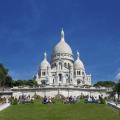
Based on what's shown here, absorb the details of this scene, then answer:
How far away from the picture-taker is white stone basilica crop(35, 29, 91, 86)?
157 m

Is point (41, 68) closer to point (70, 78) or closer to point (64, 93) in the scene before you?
point (70, 78)

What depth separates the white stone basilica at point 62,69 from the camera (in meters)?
157

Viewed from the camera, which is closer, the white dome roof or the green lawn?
the green lawn

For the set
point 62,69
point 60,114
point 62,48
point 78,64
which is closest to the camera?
point 60,114

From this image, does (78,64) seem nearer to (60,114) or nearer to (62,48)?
(62,48)

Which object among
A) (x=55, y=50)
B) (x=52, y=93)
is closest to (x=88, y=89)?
(x=52, y=93)

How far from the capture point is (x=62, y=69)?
15938 cm

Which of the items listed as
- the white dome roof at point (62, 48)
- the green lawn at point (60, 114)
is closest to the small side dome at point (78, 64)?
the white dome roof at point (62, 48)

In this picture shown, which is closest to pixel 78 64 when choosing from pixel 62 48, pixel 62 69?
pixel 62 48

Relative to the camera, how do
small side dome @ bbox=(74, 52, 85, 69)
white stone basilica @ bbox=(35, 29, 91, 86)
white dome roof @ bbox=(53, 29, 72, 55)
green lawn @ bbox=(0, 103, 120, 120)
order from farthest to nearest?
1. white dome roof @ bbox=(53, 29, 72, 55)
2. small side dome @ bbox=(74, 52, 85, 69)
3. white stone basilica @ bbox=(35, 29, 91, 86)
4. green lawn @ bbox=(0, 103, 120, 120)

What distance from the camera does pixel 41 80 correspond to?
164 m

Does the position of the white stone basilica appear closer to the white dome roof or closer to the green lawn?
the white dome roof

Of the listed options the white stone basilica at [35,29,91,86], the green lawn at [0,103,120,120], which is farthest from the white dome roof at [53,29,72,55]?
the green lawn at [0,103,120,120]

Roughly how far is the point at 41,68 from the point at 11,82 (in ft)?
81.8
